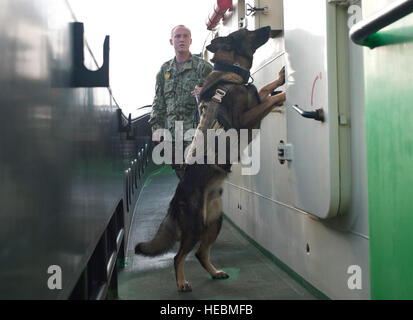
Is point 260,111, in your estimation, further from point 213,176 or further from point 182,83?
point 182,83

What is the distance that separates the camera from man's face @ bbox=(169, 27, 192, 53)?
4.01 metres

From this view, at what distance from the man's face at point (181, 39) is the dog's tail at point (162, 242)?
1773mm

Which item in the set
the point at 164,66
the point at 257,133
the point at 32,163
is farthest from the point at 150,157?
the point at 32,163

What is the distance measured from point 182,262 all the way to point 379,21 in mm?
2453

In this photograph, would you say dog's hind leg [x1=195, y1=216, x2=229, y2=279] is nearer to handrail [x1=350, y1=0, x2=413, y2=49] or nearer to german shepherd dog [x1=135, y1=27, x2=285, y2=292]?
german shepherd dog [x1=135, y1=27, x2=285, y2=292]

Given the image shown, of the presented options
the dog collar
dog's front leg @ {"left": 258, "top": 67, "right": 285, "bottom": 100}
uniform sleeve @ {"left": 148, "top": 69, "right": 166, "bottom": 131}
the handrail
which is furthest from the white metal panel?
uniform sleeve @ {"left": 148, "top": 69, "right": 166, "bottom": 131}

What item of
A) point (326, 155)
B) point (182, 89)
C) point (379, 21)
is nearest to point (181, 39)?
point (182, 89)

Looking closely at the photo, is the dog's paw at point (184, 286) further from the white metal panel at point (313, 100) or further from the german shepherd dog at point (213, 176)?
the white metal panel at point (313, 100)

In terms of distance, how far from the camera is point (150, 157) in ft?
25.9

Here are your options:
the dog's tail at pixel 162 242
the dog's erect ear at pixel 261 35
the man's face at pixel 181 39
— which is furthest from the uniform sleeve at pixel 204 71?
the dog's tail at pixel 162 242

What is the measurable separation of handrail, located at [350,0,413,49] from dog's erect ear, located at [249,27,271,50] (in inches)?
94.5

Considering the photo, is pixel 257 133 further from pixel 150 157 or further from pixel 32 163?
pixel 150 157
